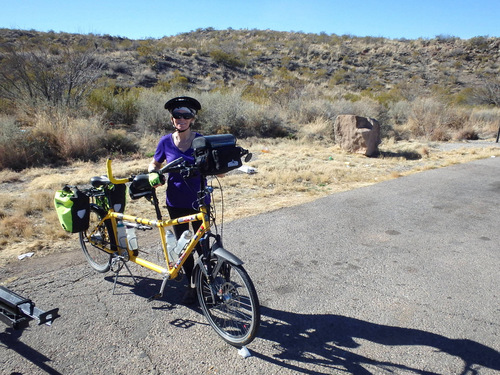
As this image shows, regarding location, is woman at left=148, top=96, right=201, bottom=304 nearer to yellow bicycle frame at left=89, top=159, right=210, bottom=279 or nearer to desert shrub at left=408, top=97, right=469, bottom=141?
yellow bicycle frame at left=89, top=159, right=210, bottom=279

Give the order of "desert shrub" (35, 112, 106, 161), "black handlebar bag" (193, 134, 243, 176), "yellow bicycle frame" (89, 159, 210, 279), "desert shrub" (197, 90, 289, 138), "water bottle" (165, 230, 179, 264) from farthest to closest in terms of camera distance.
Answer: "desert shrub" (197, 90, 289, 138) < "desert shrub" (35, 112, 106, 161) < "water bottle" (165, 230, 179, 264) < "yellow bicycle frame" (89, 159, 210, 279) < "black handlebar bag" (193, 134, 243, 176)

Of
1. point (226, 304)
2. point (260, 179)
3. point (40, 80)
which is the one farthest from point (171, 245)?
point (40, 80)

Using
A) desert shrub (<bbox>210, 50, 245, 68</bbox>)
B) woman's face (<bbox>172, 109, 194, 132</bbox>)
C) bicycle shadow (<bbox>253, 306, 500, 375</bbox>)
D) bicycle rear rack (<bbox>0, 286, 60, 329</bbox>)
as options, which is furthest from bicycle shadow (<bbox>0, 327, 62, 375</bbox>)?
desert shrub (<bbox>210, 50, 245, 68</bbox>)

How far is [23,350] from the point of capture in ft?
9.04

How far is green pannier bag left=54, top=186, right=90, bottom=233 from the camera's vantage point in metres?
3.49

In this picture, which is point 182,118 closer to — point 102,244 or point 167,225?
point 167,225

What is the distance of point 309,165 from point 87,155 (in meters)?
6.38

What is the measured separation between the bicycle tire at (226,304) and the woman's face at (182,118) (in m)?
1.24

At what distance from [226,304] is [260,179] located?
19.2ft

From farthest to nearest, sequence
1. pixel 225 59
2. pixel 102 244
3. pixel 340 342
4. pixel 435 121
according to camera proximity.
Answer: pixel 225 59 → pixel 435 121 → pixel 102 244 → pixel 340 342

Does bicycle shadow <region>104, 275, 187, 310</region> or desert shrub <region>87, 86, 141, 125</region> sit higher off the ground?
desert shrub <region>87, 86, 141, 125</region>

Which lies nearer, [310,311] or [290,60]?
[310,311]

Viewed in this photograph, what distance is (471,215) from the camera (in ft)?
20.2

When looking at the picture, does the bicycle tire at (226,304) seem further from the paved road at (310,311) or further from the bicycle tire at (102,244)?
the bicycle tire at (102,244)
